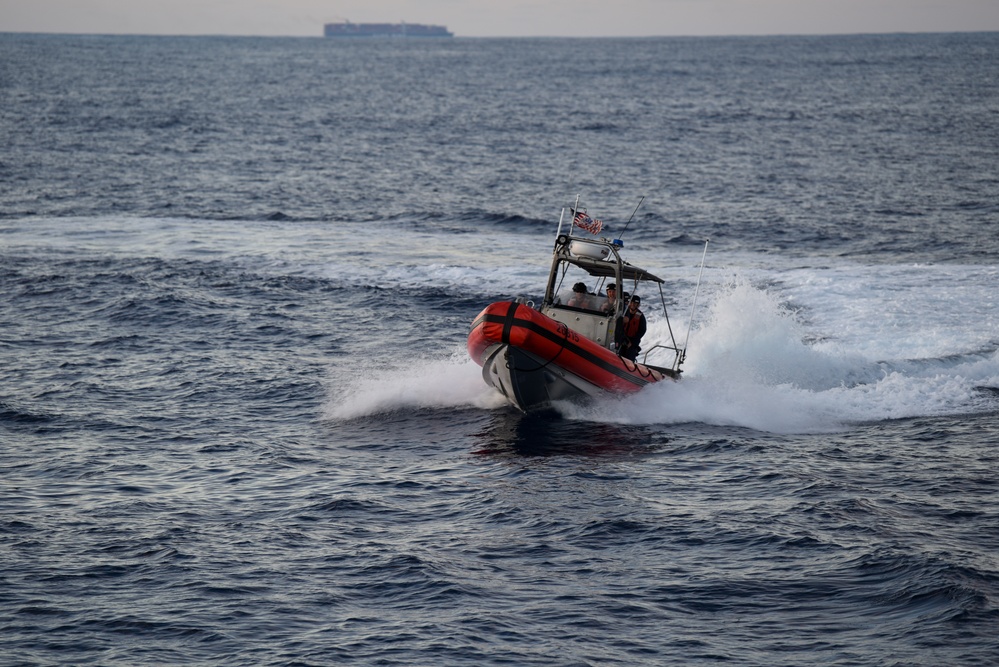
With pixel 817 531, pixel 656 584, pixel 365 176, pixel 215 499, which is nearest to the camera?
pixel 656 584

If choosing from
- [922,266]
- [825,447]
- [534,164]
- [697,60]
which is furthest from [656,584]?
[697,60]

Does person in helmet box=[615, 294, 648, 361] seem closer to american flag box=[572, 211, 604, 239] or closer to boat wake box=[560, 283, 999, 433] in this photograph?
boat wake box=[560, 283, 999, 433]

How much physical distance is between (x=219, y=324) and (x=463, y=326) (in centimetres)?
532

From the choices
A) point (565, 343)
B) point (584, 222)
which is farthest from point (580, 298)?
point (565, 343)

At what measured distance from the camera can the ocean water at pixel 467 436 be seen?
11.7 m

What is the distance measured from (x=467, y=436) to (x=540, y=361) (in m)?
Result: 1.66

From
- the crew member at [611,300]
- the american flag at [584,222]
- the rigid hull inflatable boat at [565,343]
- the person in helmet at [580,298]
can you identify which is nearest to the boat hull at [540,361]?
the rigid hull inflatable boat at [565,343]

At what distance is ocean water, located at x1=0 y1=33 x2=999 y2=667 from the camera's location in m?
11.7

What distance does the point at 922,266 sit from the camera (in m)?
29.8

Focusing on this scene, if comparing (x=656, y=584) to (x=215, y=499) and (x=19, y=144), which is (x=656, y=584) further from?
(x=19, y=144)

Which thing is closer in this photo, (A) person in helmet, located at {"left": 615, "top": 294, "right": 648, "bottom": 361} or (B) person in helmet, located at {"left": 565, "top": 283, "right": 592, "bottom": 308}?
(A) person in helmet, located at {"left": 615, "top": 294, "right": 648, "bottom": 361}

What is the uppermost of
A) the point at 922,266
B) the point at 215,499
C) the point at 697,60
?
the point at 697,60

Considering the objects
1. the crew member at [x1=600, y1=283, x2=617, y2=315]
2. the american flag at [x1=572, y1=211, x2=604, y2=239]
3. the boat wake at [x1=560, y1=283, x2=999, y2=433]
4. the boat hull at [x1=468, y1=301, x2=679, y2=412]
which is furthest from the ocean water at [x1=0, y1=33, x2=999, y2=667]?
the american flag at [x1=572, y1=211, x2=604, y2=239]

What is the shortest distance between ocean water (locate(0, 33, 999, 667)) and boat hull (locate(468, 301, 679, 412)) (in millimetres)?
456
